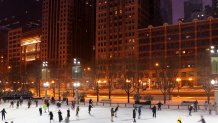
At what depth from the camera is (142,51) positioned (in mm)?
150625

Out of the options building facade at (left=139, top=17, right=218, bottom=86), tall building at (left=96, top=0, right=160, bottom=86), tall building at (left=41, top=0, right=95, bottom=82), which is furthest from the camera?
tall building at (left=41, top=0, right=95, bottom=82)

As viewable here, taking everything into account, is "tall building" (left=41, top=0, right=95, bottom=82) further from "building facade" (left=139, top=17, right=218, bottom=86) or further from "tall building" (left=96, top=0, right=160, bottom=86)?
"building facade" (left=139, top=17, right=218, bottom=86)

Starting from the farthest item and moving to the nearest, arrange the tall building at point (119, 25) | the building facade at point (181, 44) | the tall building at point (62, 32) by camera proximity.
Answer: the tall building at point (62, 32) < the tall building at point (119, 25) < the building facade at point (181, 44)

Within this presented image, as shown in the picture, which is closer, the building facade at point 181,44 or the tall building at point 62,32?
the building facade at point 181,44

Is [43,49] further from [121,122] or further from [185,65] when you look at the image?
[121,122]

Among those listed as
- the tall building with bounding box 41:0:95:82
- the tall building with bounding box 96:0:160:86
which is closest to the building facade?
the tall building with bounding box 96:0:160:86

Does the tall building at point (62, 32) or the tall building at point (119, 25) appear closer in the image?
the tall building at point (119, 25)

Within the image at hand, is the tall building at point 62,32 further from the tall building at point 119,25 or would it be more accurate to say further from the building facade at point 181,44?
the building facade at point 181,44

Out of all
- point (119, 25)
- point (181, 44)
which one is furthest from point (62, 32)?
point (181, 44)

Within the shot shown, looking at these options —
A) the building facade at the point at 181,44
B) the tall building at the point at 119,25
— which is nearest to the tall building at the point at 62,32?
the tall building at the point at 119,25

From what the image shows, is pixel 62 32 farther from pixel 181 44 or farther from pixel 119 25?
pixel 181 44

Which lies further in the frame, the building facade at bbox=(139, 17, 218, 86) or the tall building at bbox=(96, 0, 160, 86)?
the tall building at bbox=(96, 0, 160, 86)

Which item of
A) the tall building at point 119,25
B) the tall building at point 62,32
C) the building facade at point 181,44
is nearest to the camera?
the building facade at point 181,44

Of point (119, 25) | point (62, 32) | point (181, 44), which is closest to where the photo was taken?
point (181, 44)
